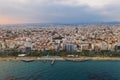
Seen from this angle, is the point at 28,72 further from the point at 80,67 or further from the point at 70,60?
the point at 70,60

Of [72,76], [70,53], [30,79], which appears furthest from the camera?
[70,53]

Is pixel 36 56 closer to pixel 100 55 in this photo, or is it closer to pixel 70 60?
pixel 70 60

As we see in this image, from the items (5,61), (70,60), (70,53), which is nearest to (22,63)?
Answer: (5,61)

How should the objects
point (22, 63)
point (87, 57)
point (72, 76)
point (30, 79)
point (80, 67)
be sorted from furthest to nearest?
1. point (87, 57)
2. point (22, 63)
3. point (80, 67)
4. point (72, 76)
5. point (30, 79)

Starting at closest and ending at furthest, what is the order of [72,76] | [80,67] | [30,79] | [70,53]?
[30,79] → [72,76] → [80,67] → [70,53]

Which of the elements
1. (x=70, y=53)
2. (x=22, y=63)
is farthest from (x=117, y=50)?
(x=22, y=63)

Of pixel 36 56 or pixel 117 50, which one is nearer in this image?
pixel 36 56
